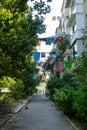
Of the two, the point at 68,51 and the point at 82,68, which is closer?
the point at 82,68

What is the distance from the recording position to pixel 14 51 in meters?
21.3

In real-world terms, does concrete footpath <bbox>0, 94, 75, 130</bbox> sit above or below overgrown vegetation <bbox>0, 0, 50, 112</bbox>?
below

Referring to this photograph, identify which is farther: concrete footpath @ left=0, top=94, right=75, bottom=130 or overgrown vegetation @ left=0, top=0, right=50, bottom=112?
concrete footpath @ left=0, top=94, right=75, bottom=130

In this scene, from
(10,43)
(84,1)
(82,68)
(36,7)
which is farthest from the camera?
(84,1)

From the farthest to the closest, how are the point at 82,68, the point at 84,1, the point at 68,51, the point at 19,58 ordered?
the point at 68,51 → the point at 84,1 → the point at 19,58 → the point at 82,68

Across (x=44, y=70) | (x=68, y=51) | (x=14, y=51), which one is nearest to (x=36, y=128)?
(x=14, y=51)

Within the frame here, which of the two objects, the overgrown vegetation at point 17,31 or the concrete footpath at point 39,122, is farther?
the concrete footpath at point 39,122

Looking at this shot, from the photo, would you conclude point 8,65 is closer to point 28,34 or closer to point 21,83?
point 28,34

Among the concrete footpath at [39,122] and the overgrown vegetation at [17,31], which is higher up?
the overgrown vegetation at [17,31]

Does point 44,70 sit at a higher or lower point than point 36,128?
higher

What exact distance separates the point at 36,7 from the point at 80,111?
5.13m

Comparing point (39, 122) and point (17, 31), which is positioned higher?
point (17, 31)

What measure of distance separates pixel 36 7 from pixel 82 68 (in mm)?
3593

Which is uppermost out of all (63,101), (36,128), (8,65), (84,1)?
(84,1)
